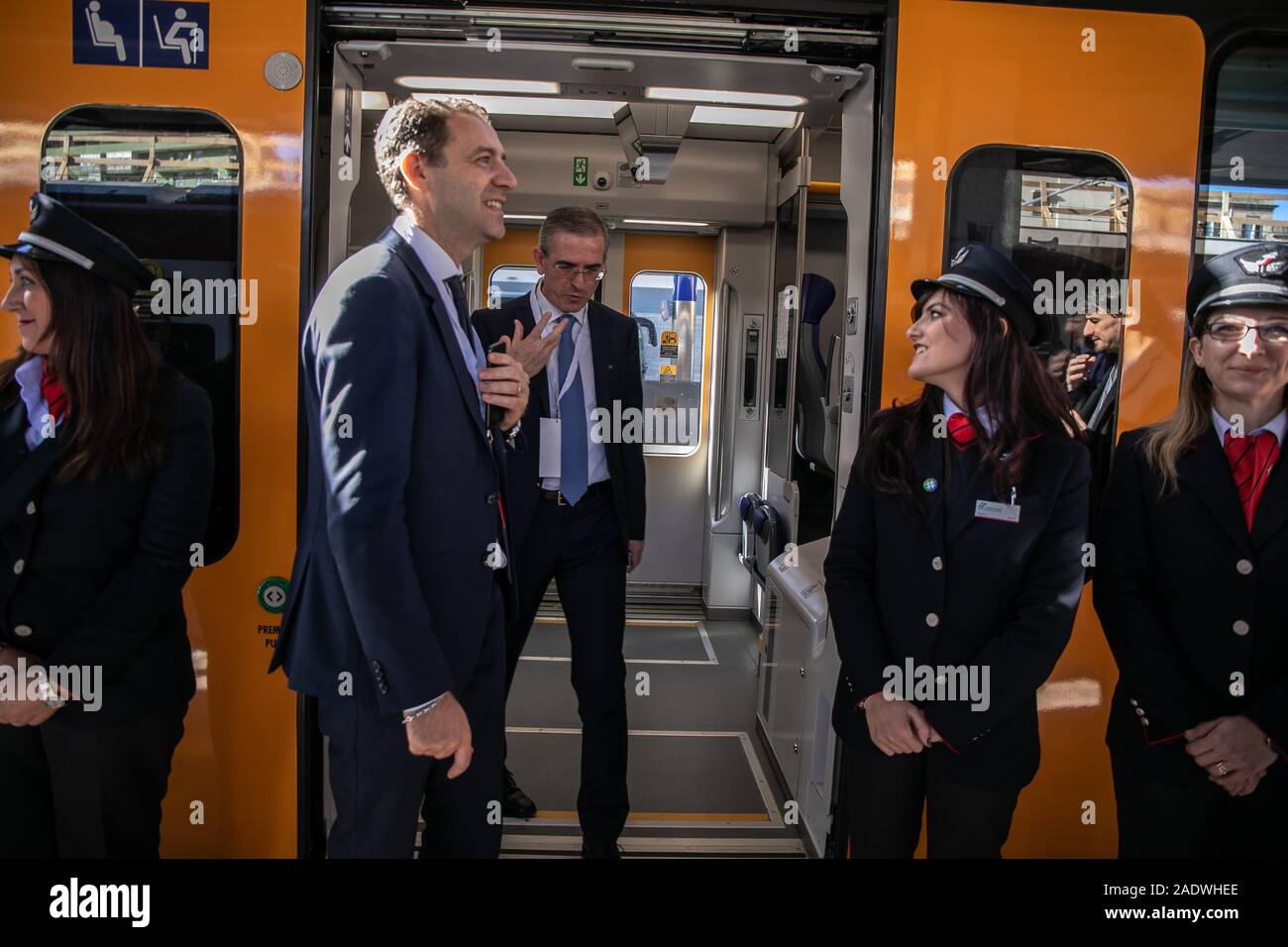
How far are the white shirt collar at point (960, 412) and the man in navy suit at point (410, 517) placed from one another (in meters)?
1.07

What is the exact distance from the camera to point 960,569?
7.15 ft

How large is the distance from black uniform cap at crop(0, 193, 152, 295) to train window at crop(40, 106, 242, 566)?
13.5 inches

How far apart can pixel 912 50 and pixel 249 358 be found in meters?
2.20

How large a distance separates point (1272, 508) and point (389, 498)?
6.68ft

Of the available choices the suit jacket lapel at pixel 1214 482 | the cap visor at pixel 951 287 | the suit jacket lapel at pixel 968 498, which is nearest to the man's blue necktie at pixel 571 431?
the cap visor at pixel 951 287

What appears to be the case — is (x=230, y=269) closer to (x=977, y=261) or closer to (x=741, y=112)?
(x=977, y=261)

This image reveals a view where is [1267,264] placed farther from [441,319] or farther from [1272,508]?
[441,319]

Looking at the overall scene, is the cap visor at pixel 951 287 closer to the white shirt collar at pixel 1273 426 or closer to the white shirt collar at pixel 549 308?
the white shirt collar at pixel 1273 426

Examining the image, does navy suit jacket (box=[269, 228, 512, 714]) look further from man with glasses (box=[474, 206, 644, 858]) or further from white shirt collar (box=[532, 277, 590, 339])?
white shirt collar (box=[532, 277, 590, 339])

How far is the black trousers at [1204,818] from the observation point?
2.10 m

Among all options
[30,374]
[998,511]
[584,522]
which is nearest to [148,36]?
[30,374]

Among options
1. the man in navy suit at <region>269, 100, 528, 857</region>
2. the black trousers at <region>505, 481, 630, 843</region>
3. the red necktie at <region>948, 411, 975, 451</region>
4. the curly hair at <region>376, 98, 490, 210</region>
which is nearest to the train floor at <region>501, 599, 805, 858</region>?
the black trousers at <region>505, 481, 630, 843</region>

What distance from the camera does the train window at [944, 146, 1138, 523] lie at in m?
2.76

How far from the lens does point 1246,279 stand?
2.16 metres
